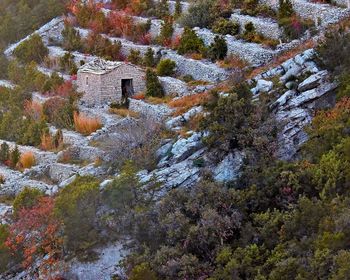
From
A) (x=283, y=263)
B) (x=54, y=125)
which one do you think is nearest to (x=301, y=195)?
(x=283, y=263)

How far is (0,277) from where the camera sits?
20312 mm

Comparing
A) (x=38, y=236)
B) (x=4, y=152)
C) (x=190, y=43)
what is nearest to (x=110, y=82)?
(x=190, y=43)

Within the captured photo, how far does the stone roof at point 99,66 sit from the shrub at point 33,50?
544 cm

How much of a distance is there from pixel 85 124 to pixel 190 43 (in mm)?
4475

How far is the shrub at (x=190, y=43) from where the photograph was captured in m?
27.4

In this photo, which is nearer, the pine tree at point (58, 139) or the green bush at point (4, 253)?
the green bush at point (4, 253)

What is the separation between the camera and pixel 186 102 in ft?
79.7

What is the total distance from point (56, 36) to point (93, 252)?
16487mm

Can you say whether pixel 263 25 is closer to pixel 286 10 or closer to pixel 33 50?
pixel 286 10

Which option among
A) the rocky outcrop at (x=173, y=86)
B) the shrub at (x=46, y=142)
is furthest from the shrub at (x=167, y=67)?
the shrub at (x=46, y=142)

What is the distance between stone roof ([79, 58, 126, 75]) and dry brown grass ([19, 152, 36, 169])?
328 centimetres

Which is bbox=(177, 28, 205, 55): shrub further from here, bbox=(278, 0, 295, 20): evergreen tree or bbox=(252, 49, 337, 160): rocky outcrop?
bbox=(252, 49, 337, 160): rocky outcrop

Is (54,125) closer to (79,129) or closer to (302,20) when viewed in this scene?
(79,129)

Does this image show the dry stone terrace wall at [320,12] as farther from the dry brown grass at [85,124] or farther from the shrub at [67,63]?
the shrub at [67,63]
